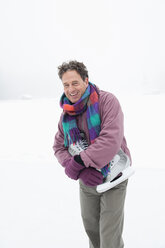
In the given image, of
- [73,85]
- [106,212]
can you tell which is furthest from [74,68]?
[106,212]

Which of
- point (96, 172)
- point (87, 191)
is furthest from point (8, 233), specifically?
point (96, 172)

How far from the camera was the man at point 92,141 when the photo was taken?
108 centimetres

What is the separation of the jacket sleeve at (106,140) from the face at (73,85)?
0.17 metres

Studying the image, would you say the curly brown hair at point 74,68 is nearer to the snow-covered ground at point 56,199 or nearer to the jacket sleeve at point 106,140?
the jacket sleeve at point 106,140

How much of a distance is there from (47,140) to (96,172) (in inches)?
177

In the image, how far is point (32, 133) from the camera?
20.1 feet

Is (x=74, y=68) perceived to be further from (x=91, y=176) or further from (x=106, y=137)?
(x=91, y=176)

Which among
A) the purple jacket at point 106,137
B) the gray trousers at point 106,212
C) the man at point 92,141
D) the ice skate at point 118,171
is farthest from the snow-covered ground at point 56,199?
the purple jacket at point 106,137

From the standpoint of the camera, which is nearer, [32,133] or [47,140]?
[47,140]

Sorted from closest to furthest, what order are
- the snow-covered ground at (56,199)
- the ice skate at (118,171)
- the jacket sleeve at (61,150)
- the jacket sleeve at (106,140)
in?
1. the jacket sleeve at (106,140)
2. the ice skate at (118,171)
3. the jacket sleeve at (61,150)
4. the snow-covered ground at (56,199)

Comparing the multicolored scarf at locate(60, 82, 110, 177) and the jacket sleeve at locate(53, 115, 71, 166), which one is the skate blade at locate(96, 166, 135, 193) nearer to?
the multicolored scarf at locate(60, 82, 110, 177)

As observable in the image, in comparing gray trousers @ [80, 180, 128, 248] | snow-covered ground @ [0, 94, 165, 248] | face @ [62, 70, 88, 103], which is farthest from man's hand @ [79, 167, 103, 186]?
snow-covered ground @ [0, 94, 165, 248]

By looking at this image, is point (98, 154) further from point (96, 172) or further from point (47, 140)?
point (47, 140)

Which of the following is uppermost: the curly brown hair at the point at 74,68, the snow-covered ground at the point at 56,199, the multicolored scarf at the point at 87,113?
the curly brown hair at the point at 74,68
